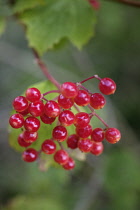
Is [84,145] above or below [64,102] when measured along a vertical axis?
below

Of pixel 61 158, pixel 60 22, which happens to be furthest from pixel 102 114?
pixel 61 158

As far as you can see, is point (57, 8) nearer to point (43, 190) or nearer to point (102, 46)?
point (43, 190)

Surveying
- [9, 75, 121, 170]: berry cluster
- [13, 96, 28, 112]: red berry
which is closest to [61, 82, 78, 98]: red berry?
[9, 75, 121, 170]: berry cluster

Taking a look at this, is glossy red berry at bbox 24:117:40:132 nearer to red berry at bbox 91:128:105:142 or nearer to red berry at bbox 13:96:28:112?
red berry at bbox 13:96:28:112

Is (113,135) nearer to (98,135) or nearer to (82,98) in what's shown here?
(98,135)

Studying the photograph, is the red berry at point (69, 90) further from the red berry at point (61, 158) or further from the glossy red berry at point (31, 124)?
the red berry at point (61, 158)

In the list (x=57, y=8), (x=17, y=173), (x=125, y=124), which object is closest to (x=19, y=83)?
(x=17, y=173)

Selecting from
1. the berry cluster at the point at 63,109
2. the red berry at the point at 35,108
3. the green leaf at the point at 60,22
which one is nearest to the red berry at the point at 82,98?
the berry cluster at the point at 63,109
